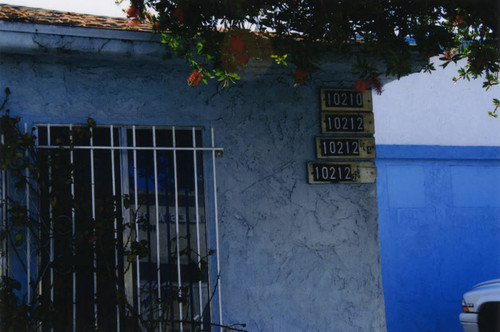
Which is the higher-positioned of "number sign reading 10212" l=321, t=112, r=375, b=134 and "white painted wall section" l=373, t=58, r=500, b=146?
"white painted wall section" l=373, t=58, r=500, b=146

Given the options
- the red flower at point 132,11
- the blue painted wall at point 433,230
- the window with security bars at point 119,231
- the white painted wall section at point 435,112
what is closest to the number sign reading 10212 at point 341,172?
the window with security bars at point 119,231

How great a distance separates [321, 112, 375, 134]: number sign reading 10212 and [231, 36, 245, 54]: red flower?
127cm

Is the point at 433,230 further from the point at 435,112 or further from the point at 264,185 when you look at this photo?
the point at 264,185

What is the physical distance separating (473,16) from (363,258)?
2.04m

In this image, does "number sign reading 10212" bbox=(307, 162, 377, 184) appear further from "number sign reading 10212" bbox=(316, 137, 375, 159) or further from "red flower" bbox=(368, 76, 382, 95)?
"red flower" bbox=(368, 76, 382, 95)

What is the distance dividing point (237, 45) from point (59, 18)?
158 centimetres

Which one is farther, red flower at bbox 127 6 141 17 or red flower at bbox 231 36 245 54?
red flower at bbox 127 6 141 17

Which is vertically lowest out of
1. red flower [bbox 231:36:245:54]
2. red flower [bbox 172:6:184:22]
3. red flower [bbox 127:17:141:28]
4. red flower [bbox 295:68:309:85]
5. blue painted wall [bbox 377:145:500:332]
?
blue painted wall [bbox 377:145:500:332]

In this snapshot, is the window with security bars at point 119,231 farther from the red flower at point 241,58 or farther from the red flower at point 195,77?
the red flower at point 241,58

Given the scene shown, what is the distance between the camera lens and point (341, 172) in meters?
5.51

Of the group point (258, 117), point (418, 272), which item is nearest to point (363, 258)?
point (258, 117)

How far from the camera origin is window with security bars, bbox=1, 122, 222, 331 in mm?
4648

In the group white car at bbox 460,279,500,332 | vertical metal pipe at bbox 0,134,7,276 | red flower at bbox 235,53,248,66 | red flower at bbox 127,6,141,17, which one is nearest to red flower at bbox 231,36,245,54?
red flower at bbox 235,53,248,66

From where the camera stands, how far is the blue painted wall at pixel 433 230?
32.2ft
